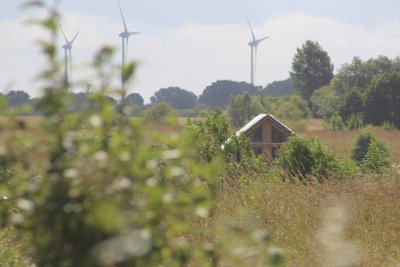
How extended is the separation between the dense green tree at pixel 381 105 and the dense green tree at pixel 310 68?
26671mm

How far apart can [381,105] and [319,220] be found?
Result: 6000cm

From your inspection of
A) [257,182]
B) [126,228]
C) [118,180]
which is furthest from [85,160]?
[257,182]

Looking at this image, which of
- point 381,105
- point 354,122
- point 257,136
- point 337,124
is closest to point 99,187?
point 257,136

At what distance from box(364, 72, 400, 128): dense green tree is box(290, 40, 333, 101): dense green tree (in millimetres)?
26671

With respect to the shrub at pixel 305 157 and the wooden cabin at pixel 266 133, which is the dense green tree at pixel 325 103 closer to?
the wooden cabin at pixel 266 133

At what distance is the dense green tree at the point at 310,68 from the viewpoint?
307 ft

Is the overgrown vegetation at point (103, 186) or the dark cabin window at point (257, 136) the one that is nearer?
the overgrown vegetation at point (103, 186)

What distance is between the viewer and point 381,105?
66.2 meters

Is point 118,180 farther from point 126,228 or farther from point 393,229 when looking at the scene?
point 393,229

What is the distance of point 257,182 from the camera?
1136cm

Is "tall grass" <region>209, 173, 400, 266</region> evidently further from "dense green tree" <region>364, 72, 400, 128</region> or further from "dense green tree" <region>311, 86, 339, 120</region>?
"dense green tree" <region>311, 86, 339, 120</region>

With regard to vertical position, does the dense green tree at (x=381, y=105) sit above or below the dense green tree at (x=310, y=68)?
below

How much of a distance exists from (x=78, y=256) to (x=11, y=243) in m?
4.10

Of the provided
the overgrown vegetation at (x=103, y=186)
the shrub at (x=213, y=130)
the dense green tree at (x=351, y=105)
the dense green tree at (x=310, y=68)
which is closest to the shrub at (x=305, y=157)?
the shrub at (x=213, y=130)
